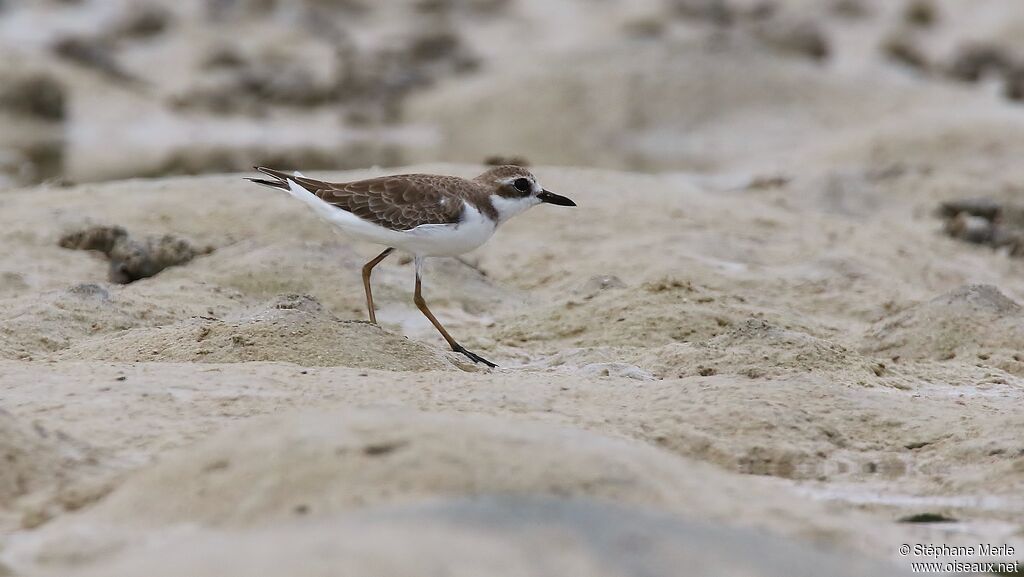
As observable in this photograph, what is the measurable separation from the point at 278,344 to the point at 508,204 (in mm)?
1417

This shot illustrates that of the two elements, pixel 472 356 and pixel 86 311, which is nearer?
pixel 472 356

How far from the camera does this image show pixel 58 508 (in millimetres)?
3758

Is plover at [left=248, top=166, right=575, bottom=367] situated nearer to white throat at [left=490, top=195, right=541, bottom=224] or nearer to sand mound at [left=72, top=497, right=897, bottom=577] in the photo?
white throat at [left=490, top=195, right=541, bottom=224]

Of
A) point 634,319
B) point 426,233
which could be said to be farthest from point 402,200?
point 634,319

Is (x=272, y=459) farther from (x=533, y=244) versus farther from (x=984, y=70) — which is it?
(x=984, y=70)

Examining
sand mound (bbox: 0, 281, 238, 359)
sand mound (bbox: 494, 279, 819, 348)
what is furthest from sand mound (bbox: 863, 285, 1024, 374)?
sand mound (bbox: 0, 281, 238, 359)

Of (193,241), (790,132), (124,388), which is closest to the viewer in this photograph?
(124,388)

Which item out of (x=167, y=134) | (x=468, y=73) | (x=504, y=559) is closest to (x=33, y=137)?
(x=167, y=134)

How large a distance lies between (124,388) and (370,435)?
1.57 meters

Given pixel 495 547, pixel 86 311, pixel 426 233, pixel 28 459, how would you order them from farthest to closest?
pixel 86 311 → pixel 426 233 → pixel 28 459 → pixel 495 547

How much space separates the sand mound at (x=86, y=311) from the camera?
19.5 ft

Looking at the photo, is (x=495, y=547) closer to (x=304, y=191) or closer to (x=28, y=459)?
(x=28, y=459)

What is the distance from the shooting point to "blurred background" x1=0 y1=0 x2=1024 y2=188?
616 inches

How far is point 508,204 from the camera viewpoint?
643 centimetres
